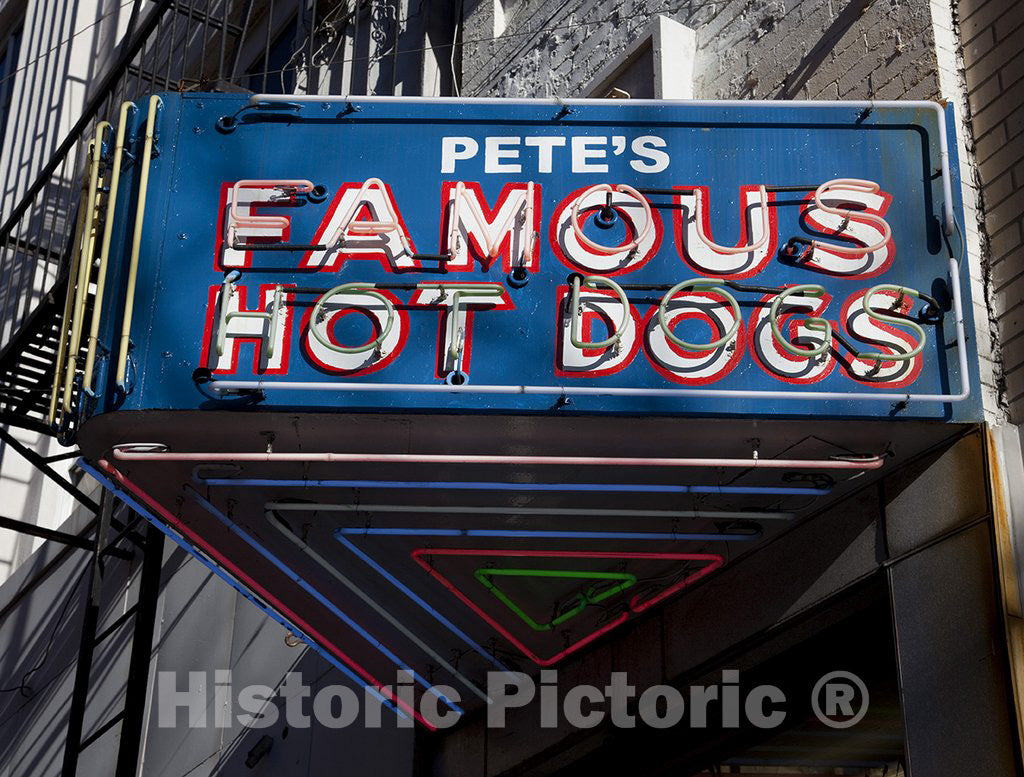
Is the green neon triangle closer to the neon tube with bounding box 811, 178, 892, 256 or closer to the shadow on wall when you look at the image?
the neon tube with bounding box 811, 178, 892, 256

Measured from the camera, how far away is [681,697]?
25.6ft

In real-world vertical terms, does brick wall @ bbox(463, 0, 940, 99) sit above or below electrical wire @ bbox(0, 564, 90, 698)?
above

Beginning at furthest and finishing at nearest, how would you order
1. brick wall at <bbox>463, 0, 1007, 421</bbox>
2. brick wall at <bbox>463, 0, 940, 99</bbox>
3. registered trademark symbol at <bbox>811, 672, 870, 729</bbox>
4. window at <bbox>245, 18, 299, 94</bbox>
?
1. window at <bbox>245, 18, 299, 94</bbox>
2. brick wall at <bbox>463, 0, 940, 99</bbox>
3. registered trademark symbol at <bbox>811, 672, 870, 729</bbox>
4. brick wall at <bbox>463, 0, 1007, 421</bbox>

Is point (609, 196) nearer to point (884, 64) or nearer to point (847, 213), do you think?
point (847, 213)

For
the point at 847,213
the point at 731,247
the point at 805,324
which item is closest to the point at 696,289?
the point at 731,247

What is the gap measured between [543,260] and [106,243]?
2.00m

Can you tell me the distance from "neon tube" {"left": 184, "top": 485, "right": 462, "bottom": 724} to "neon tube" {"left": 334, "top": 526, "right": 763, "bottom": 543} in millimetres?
466

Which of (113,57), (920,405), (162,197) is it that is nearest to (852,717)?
(920,405)

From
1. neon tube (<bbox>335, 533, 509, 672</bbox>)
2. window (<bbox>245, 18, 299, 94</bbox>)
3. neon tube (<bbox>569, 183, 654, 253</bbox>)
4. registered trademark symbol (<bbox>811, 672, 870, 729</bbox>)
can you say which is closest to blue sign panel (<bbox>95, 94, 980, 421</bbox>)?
neon tube (<bbox>569, 183, 654, 253</bbox>)

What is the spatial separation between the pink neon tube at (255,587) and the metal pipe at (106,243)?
0.48 metres

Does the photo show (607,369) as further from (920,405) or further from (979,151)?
(979,151)

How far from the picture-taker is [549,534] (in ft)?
22.4

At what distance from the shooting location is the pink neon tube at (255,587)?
674 cm

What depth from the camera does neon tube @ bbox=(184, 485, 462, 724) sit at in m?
6.88
